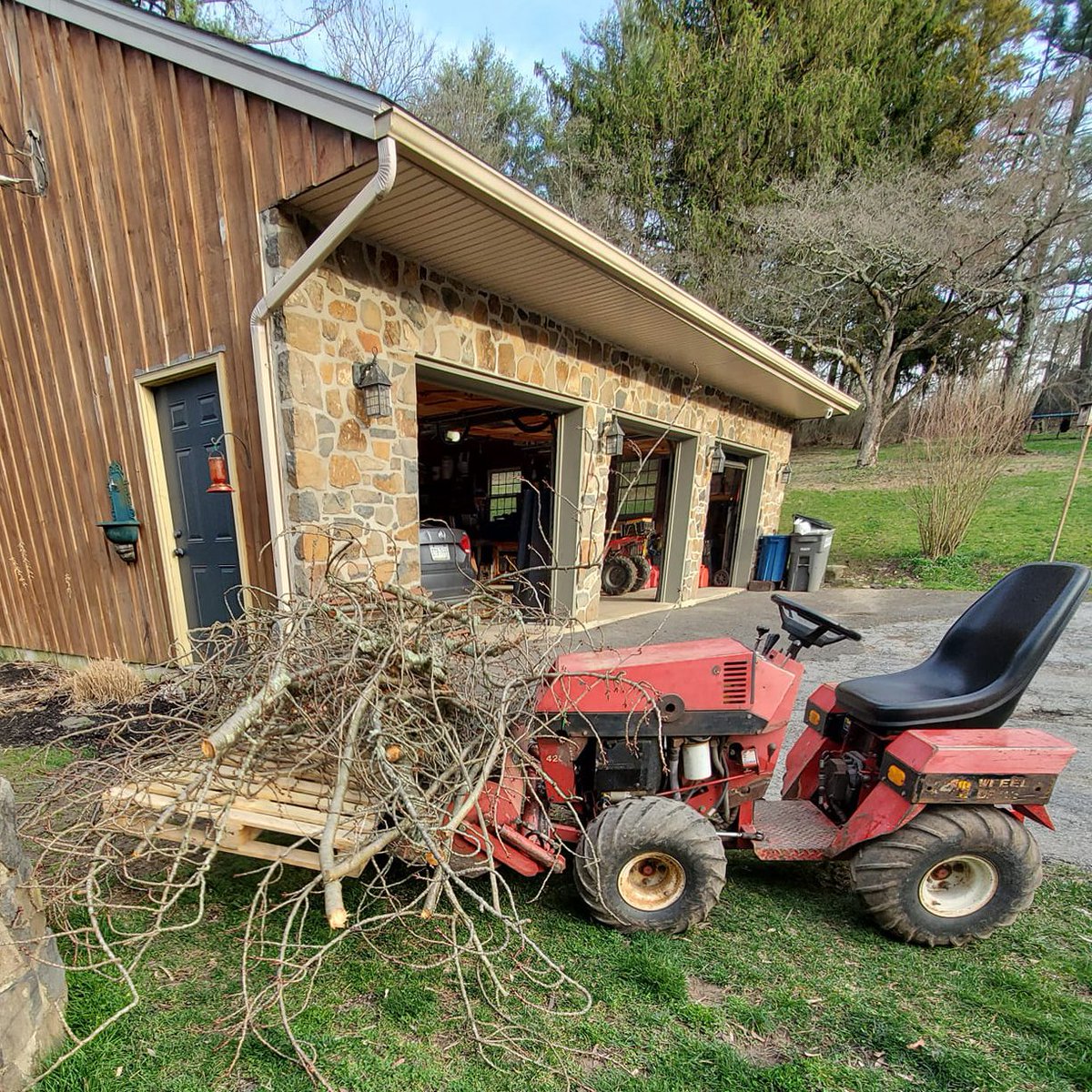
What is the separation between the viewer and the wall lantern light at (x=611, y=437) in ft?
18.6

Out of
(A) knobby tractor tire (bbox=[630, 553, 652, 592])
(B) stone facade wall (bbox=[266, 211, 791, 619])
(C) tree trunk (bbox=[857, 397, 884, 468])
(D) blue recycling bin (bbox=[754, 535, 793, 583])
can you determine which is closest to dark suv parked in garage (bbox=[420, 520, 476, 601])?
(B) stone facade wall (bbox=[266, 211, 791, 619])

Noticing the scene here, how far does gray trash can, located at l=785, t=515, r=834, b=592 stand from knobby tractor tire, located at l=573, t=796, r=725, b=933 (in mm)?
7290

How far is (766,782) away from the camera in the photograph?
6.69 ft

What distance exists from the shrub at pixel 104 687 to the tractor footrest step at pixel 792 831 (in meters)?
4.20

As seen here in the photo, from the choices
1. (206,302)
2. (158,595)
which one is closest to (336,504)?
(206,302)

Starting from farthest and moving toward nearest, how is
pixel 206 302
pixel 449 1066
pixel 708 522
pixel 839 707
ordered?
pixel 708 522, pixel 206 302, pixel 839 707, pixel 449 1066

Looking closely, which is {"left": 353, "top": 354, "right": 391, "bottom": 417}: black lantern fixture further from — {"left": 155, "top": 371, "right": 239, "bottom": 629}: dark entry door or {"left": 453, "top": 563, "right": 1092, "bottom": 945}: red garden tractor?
{"left": 453, "top": 563, "right": 1092, "bottom": 945}: red garden tractor

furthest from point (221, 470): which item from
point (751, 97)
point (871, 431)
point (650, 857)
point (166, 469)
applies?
point (871, 431)

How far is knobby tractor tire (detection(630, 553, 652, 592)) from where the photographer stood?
27.1ft

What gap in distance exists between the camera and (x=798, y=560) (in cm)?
827

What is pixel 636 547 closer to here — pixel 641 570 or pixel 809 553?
pixel 641 570

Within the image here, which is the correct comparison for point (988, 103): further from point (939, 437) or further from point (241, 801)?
point (241, 801)

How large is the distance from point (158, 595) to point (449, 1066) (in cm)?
400

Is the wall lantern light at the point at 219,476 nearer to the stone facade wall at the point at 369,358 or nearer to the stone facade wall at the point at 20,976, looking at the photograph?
the stone facade wall at the point at 369,358
